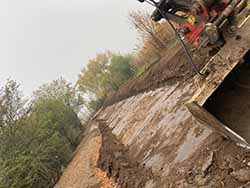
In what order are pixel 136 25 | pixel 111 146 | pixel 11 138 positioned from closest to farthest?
pixel 111 146 < pixel 11 138 < pixel 136 25

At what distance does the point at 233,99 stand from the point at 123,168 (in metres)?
4.77

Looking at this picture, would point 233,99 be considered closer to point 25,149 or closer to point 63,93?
point 25,149

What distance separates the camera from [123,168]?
10234 mm

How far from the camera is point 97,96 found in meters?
62.7

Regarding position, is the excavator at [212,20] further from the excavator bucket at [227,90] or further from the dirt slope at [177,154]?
the dirt slope at [177,154]

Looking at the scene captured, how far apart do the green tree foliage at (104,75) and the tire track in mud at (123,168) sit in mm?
37025

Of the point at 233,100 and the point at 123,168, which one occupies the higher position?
the point at 233,100

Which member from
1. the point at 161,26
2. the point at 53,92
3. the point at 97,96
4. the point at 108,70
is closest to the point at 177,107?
the point at 161,26

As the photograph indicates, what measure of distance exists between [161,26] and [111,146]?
18.2 metres

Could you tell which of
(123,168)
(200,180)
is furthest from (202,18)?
(123,168)

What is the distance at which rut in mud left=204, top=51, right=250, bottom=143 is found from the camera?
607 cm

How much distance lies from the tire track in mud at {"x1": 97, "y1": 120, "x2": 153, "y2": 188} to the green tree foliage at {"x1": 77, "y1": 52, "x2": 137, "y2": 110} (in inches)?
1458

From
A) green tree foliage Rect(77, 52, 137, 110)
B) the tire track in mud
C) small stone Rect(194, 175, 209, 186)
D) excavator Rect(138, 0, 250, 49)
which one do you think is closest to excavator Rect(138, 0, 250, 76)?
excavator Rect(138, 0, 250, 49)

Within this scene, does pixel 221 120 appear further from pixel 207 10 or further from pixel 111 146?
pixel 111 146
